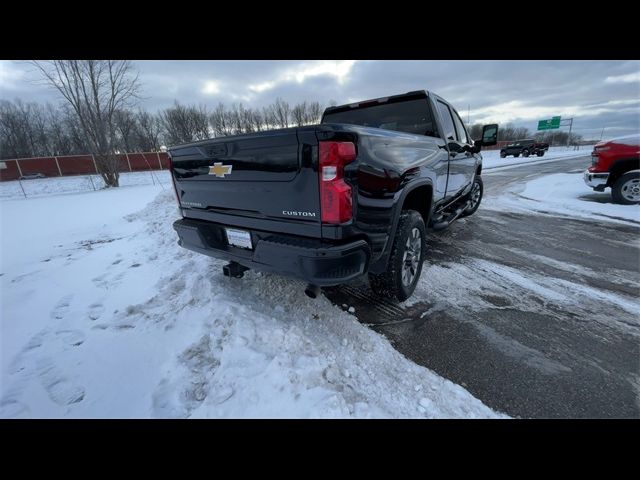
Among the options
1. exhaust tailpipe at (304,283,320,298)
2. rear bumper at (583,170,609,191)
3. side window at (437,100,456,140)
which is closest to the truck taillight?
exhaust tailpipe at (304,283,320,298)

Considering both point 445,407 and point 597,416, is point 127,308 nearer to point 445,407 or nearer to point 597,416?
point 445,407

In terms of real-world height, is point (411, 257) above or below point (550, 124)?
below

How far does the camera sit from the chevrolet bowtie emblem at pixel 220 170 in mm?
2377

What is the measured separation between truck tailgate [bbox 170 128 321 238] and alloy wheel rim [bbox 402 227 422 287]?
1.25 meters

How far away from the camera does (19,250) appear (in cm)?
501

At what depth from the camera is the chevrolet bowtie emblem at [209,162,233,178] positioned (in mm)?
2377

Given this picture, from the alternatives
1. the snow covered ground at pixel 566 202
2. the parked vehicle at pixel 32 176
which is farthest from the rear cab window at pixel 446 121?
the parked vehicle at pixel 32 176

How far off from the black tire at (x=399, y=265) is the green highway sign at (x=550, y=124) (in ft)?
201

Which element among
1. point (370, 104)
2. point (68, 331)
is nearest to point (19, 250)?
point (68, 331)

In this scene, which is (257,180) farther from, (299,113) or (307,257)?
(299,113)

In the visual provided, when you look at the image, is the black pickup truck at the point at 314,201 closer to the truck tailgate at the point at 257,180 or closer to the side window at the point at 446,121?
the truck tailgate at the point at 257,180

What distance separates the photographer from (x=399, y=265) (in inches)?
105

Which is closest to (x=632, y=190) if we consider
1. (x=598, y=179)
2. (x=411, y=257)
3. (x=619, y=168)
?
(x=619, y=168)

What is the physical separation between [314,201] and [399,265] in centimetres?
116
